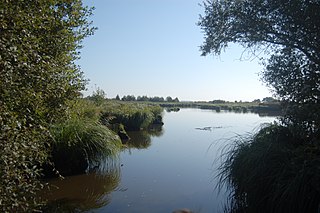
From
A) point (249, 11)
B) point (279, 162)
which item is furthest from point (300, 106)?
point (249, 11)

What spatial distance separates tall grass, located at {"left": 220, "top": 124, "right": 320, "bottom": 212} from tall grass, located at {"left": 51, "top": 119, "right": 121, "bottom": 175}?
395 centimetres

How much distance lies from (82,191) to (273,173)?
457 cm

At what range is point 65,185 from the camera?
7945 mm

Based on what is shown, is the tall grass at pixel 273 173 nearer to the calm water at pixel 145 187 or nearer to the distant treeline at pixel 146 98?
the calm water at pixel 145 187

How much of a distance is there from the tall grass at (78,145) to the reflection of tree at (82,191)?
378 millimetres

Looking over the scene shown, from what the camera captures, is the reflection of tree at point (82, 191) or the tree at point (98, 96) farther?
the tree at point (98, 96)

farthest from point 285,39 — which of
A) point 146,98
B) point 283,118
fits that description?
point 146,98

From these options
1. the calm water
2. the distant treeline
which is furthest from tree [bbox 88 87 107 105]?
the distant treeline

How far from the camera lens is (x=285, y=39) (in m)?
6.55

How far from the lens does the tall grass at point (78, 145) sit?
8.57 m

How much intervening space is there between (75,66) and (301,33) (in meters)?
4.74

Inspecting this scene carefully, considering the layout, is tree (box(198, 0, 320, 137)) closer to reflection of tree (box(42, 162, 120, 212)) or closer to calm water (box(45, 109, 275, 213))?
calm water (box(45, 109, 275, 213))

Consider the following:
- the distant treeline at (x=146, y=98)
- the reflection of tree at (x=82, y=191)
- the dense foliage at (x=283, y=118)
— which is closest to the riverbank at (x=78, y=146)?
the reflection of tree at (x=82, y=191)

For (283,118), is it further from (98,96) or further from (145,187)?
(98,96)
